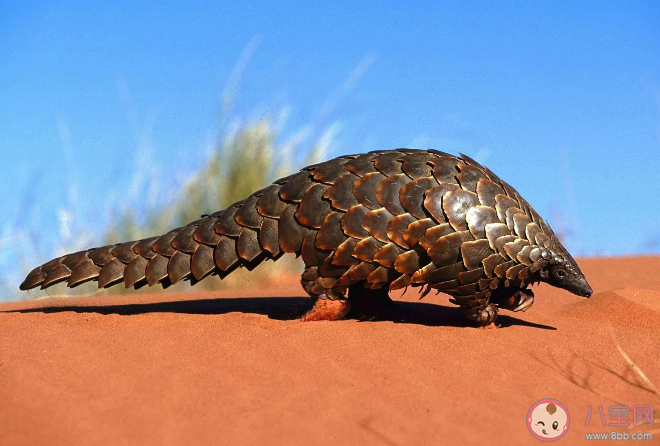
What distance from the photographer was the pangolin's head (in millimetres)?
5984

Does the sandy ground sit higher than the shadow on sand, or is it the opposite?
the shadow on sand

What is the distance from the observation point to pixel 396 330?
5684 millimetres

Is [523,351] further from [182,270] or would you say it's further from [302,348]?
[182,270]

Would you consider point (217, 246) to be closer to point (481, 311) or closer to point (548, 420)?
point (481, 311)

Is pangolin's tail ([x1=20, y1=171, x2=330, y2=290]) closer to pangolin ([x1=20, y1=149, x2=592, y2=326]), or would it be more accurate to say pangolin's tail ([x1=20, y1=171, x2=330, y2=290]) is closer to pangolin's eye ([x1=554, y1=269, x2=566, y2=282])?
pangolin ([x1=20, y1=149, x2=592, y2=326])

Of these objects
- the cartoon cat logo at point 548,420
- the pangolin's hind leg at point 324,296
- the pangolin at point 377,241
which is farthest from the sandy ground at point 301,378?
the pangolin at point 377,241

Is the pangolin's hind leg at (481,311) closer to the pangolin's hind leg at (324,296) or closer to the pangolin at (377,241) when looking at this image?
the pangolin at (377,241)

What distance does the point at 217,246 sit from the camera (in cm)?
620

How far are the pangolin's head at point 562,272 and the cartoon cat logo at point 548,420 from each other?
1.83 meters

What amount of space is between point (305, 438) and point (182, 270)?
8.62 feet

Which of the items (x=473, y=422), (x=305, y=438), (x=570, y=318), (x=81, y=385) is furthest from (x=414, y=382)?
(x=570, y=318)

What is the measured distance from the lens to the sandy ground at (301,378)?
13.5 ft

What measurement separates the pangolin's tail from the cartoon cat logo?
7.63 ft

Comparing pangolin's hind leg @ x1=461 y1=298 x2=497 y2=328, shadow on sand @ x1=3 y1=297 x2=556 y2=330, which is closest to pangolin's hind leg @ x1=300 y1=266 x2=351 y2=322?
shadow on sand @ x1=3 y1=297 x2=556 y2=330
